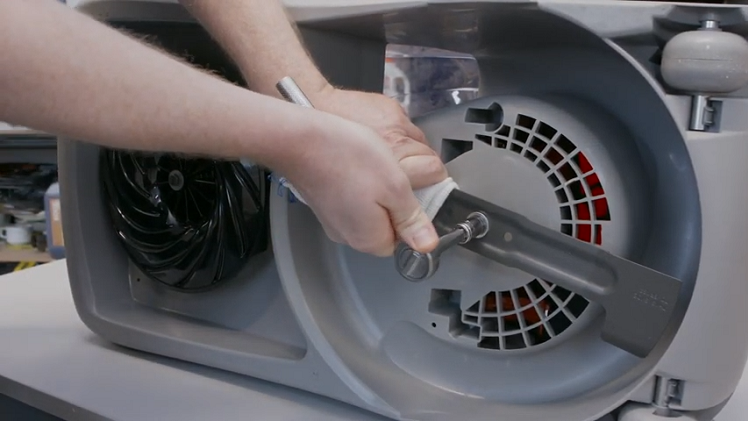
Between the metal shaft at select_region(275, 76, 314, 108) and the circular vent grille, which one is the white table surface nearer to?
the circular vent grille

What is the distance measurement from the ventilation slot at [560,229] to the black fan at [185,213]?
0.22 metres

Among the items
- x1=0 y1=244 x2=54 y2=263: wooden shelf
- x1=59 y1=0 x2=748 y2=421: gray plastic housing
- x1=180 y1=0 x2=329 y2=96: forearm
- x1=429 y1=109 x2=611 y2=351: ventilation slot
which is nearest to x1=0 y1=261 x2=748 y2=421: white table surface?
x1=59 y1=0 x2=748 y2=421: gray plastic housing

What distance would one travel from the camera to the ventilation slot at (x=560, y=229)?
47 cm

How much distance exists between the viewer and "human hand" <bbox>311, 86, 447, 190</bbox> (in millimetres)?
458

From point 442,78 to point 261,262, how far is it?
0.54m

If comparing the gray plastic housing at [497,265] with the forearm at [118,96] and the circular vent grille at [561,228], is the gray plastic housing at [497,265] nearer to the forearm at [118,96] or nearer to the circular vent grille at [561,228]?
the circular vent grille at [561,228]

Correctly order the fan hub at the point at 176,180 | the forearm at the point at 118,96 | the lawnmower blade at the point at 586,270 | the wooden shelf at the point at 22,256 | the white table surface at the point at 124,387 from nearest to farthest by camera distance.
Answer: the forearm at the point at 118,96 < the lawnmower blade at the point at 586,270 < the white table surface at the point at 124,387 < the fan hub at the point at 176,180 < the wooden shelf at the point at 22,256

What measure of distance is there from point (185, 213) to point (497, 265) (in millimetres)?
330

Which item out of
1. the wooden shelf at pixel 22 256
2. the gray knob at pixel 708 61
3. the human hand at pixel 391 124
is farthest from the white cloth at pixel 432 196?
the wooden shelf at pixel 22 256

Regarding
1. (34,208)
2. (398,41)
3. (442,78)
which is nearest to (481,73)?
(398,41)

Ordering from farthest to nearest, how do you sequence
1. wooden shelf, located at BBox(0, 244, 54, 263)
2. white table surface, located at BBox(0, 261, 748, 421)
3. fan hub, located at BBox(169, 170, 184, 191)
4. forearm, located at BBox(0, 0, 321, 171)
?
wooden shelf, located at BBox(0, 244, 54, 263) → fan hub, located at BBox(169, 170, 184, 191) → white table surface, located at BBox(0, 261, 748, 421) → forearm, located at BBox(0, 0, 321, 171)

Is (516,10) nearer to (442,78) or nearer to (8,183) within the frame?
(442,78)

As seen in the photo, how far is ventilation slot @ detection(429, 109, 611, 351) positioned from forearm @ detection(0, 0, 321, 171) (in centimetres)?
18

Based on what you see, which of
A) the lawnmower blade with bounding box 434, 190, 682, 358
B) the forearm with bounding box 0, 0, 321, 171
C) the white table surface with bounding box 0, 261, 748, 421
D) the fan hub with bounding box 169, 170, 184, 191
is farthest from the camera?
the fan hub with bounding box 169, 170, 184, 191
